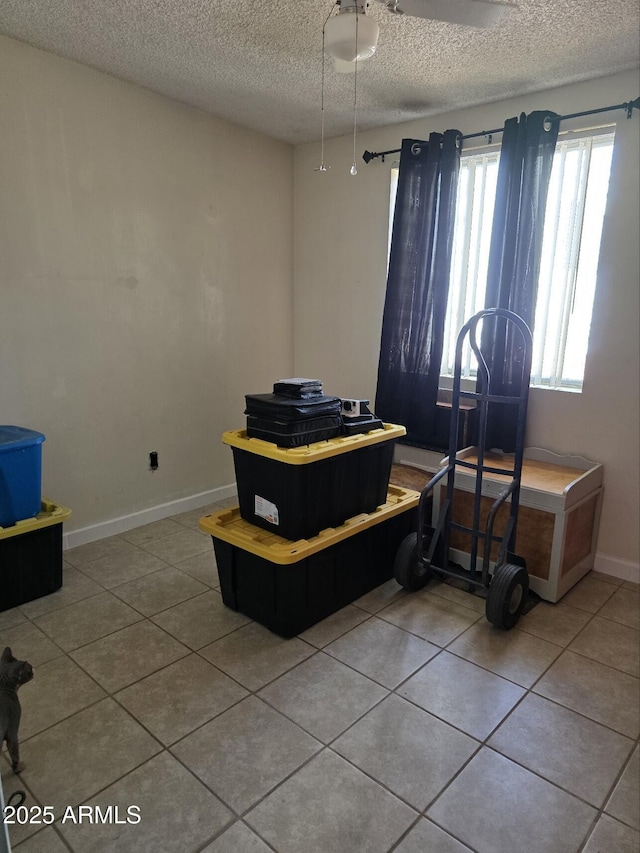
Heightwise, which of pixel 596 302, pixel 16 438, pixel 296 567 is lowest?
pixel 296 567

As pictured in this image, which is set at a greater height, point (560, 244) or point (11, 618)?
point (560, 244)

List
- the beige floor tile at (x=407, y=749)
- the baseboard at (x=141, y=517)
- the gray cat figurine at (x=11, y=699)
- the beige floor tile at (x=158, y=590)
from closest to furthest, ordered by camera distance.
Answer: the gray cat figurine at (x=11, y=699)
the beige floor tile at (x=407, y=749)
the beige floor tile at (x=158, y=590)
the baseboard at (x=141, y=517)

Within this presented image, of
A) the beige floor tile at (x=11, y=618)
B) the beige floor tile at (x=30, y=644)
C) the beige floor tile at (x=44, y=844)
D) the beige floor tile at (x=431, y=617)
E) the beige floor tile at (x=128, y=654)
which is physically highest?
the beige floor tile at (x=431, y=617)

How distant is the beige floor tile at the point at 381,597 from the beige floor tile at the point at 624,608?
3.11 feet

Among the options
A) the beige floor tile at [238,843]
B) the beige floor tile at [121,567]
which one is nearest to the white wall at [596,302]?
the beige floor tile at [121,567]

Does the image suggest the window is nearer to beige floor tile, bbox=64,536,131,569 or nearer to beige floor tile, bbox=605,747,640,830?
beige floor tile, bbox=605,747,640,830

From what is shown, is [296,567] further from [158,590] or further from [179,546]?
[179,546]

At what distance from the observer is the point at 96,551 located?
3.13 m

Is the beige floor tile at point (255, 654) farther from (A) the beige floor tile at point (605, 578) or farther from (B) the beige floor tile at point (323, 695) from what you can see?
(A) the beige floor tile at point (605, 578)

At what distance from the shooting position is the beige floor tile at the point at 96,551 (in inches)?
119

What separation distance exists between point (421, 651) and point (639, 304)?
6.59ft

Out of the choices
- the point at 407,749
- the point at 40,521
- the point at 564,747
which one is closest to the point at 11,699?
the point at 40,521

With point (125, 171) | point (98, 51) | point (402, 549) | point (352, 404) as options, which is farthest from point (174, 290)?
point (402, 549)

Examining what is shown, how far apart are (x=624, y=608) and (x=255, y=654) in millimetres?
1772
